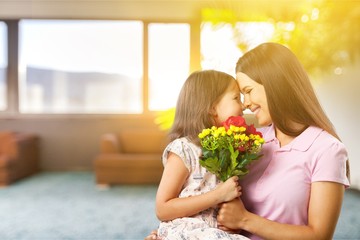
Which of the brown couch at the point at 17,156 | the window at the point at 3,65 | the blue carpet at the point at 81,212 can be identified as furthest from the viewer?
the window at the point at 3,65

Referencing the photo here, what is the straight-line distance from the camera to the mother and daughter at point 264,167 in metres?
1.34

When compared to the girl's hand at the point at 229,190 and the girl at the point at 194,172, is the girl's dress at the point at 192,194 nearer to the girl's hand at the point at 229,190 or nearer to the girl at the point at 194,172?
the girl at the point at 194,172

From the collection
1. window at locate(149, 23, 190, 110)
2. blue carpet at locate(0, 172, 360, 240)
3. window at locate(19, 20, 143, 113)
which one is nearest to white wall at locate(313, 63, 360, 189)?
blue carpet at locate(0, 172, 360, 240)

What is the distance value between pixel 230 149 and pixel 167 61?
22.7 feet

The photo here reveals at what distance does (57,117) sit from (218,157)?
707 centimetres

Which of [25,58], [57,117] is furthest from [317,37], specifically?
[25,58]

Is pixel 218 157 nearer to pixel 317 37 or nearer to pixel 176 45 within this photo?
pixel 317 37

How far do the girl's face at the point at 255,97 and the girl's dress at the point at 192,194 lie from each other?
0.81 feet

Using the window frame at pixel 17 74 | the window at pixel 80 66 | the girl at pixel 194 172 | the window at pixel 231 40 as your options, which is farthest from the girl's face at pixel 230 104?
the window at pixel 80 66

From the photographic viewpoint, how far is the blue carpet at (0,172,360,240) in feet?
13.6

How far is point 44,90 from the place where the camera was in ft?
27.2

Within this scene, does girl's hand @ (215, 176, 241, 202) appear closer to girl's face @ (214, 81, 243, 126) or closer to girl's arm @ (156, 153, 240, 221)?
girl's arm @ (156, 153, 240, 221)

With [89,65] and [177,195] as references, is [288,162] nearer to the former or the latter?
[177,195]

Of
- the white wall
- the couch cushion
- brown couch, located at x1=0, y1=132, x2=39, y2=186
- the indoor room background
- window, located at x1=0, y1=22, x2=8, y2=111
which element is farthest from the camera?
window, located at x1=0, y1=22, x2=8, y2=111
